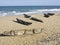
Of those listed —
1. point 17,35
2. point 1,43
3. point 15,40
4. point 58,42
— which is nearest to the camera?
point 58,42

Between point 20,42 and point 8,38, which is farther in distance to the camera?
point 8,38

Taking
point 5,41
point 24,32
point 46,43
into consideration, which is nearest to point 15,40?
point 5,41

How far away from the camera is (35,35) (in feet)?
40.0

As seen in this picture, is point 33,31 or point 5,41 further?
point 33,31

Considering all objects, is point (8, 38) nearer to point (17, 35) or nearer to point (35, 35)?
point (17, 35)

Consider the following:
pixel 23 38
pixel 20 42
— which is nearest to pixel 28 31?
pixel 23 38

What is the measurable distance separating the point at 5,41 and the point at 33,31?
253 cm

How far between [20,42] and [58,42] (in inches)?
87.0

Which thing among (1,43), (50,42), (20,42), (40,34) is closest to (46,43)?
(50,42)

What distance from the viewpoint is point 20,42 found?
1036cm

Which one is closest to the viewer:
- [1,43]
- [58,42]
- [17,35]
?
[58,42]

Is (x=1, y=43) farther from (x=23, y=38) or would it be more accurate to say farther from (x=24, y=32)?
(x=24, y=32)

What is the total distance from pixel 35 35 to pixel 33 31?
1.68 feet

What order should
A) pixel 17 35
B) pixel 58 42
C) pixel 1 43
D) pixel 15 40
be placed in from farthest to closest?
pixel 17 35 → pixel 15 40 → pixel 1 43 → pixel 58 42
